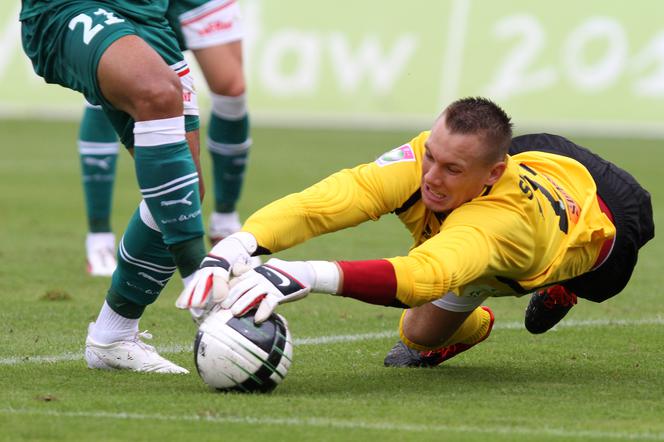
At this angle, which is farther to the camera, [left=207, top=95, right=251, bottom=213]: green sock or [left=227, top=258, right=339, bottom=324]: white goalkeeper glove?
[left=207, top=95, right=251, bottom=213]: green sock

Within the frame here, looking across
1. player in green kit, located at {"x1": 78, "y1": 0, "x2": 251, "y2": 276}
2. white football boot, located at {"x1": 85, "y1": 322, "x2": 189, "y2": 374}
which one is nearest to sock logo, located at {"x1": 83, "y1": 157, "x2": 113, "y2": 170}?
player in green kit, located at {"x1": 78, "y1": 0, "x2": 251, "y2": 276}

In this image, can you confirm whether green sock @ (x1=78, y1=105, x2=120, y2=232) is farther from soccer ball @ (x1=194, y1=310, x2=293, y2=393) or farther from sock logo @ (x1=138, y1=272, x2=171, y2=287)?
soccer ball @ (x1=194, y1=310, x2=293, y2=393)

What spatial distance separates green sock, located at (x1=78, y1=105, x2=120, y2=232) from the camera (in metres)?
7.83

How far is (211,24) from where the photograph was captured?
7.45 m

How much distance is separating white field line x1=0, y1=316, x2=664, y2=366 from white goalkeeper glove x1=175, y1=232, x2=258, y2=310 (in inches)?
41.4

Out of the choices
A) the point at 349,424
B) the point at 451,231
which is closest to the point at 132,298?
the point at 451,231

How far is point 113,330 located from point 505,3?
525 inches

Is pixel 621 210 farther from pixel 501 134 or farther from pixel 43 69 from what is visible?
pixel 43 69

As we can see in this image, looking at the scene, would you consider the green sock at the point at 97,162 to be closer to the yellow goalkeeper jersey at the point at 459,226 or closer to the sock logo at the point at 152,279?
the sock logo at the point at 152,279

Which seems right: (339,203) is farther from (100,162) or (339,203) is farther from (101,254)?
(100,162)

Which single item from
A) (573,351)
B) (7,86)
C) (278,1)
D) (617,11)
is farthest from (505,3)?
(573,351)

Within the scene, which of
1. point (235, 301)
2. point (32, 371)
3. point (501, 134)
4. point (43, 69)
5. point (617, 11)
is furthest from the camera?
point (617, 11)

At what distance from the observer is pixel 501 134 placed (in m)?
4.46

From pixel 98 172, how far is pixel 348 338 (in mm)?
2688
